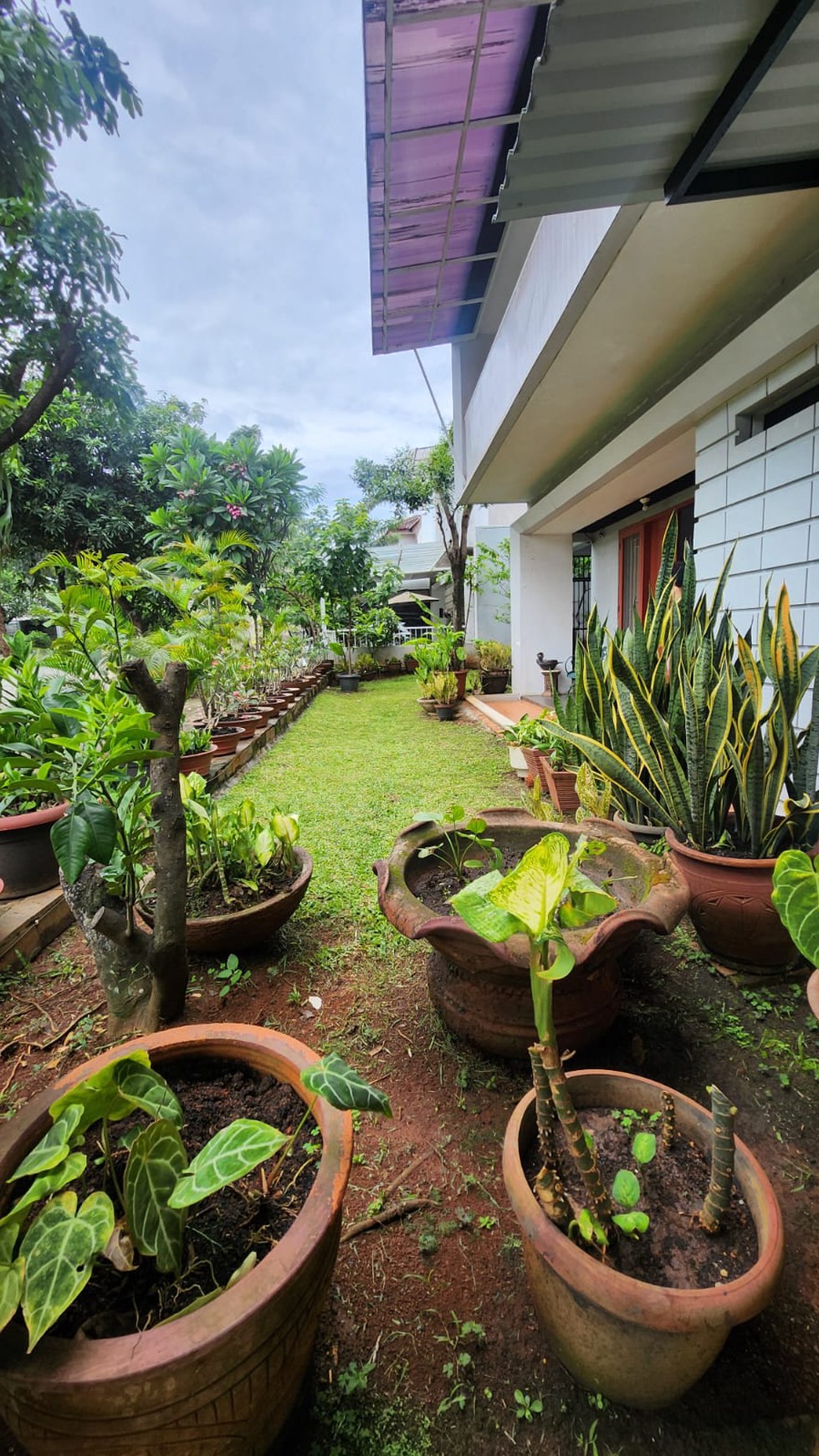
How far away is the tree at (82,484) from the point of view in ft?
33.1

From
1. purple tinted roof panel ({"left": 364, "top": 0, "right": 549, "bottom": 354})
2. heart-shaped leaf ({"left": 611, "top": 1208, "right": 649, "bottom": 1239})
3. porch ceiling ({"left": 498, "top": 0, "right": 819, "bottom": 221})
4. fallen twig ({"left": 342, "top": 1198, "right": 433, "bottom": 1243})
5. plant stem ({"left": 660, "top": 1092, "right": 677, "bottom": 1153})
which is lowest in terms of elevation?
fallen twig ({"left": 342, "top": 1198, "right": 433, "bottom": 1243})

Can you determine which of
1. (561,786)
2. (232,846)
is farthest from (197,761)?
(561,786)

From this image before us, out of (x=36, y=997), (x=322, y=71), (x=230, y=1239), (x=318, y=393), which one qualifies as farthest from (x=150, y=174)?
(x=318, y=393)

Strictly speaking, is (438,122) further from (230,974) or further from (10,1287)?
(10,1287)

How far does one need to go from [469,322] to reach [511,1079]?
23.1ft

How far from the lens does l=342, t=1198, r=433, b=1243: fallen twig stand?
3.35 ft

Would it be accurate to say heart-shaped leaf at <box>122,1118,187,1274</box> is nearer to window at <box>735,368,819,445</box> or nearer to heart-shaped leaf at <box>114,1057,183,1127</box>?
heart-shaped leaf at <box>114,1057,183,1127</box>

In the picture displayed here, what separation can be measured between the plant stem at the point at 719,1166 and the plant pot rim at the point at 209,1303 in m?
0.47

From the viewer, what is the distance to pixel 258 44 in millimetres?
5570

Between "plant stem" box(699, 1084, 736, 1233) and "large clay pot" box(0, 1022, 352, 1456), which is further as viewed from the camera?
"plant stem" box(699, 1084, 736, 1233)

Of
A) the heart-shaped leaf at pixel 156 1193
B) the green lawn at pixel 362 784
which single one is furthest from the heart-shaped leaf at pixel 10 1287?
the green lawn at pixel 362 784

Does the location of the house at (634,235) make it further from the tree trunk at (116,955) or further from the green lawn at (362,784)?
the tree trunk at (116,955)

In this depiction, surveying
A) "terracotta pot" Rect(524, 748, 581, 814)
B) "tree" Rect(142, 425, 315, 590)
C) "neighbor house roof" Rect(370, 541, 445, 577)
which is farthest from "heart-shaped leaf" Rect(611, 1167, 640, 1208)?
"neighbor house roof" Rect(370, 541, 445, 577)

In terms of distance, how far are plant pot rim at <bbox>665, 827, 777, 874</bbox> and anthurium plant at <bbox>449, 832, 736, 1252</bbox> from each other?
0.99m
